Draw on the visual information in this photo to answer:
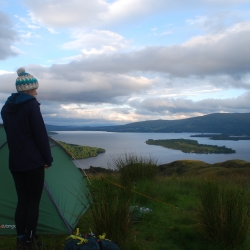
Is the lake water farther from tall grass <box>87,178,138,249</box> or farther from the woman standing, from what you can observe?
the woman standing

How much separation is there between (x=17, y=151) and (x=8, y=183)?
142 cm

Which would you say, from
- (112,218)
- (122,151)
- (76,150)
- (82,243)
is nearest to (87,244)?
(82,243)

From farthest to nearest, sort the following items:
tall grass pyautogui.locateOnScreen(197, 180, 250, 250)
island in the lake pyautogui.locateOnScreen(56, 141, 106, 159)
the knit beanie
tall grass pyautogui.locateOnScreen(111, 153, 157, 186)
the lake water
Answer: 1. the lake water
2. tall grass pyautogui.locateOnScreen(111, 153, 157, 186)
3. island in the lake pyautogui.locateOnScreen(56, 141, 106, 159)
4. tall grass pyautogui.locateOnScreen(197, 180, 250, 250)
5. the knit beanie

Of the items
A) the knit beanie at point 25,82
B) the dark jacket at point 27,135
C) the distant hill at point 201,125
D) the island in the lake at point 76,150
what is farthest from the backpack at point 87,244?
the distant hill at point 201,125

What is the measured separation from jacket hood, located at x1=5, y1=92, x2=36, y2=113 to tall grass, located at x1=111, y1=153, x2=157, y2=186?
4106 mm

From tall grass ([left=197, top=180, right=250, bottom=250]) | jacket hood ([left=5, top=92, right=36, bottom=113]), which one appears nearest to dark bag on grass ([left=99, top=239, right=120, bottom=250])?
tall grass ([left=197, top=180, right=250, bottom=250])

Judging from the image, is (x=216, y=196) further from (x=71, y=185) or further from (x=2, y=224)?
(x=2, y=224)

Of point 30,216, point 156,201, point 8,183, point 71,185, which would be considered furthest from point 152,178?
point 30,216

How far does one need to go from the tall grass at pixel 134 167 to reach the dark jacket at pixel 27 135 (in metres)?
3.94

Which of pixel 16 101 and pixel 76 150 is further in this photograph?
pixel 76 150

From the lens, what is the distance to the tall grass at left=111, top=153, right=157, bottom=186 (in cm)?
696

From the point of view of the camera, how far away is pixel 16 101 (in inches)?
118

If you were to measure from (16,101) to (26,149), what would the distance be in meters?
0.51

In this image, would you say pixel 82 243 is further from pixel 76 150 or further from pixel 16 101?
pixel 76 150
